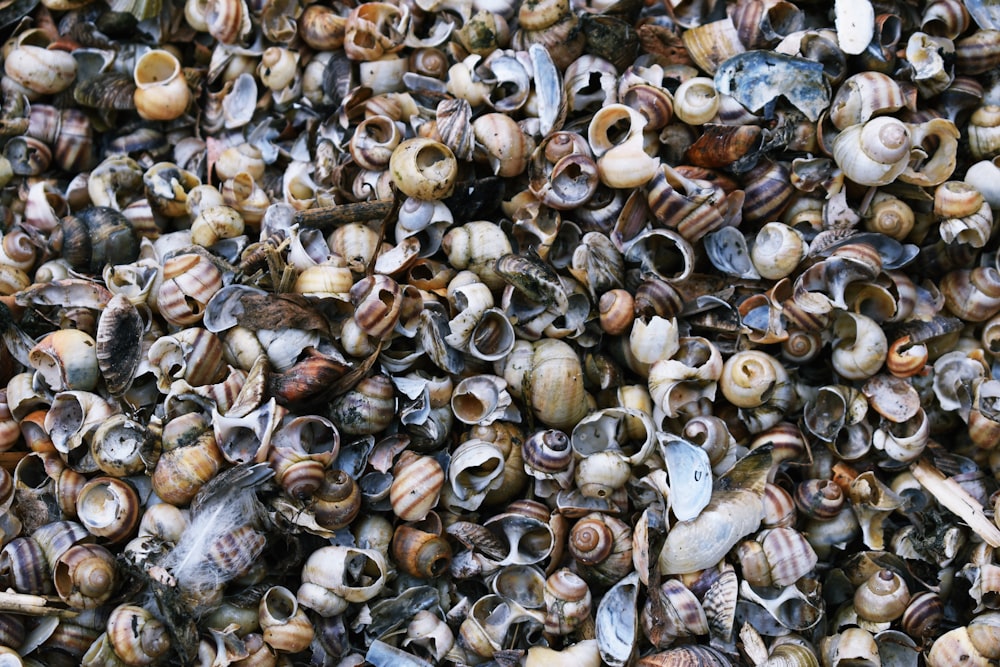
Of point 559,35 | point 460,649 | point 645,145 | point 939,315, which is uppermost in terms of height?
point 559,35

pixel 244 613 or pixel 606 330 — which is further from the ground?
pixel 606 330

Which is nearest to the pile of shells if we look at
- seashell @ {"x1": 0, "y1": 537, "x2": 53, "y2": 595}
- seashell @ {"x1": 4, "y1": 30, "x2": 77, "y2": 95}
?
seashell @ {"x1": 0, "y1": 537, "x2": 53, "y2": 595}

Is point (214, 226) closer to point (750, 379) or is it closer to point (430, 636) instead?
point (430, 636)

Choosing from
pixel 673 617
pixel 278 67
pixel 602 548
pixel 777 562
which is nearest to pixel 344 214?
pixel 278 67

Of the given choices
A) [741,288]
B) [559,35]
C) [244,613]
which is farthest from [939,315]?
[244,613]

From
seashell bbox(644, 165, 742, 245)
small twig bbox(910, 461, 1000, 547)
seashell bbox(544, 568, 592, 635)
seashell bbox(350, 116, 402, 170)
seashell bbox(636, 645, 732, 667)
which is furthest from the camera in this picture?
seashell bbox(350, 116, 402, 170)

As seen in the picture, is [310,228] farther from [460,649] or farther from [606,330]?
[460,649]

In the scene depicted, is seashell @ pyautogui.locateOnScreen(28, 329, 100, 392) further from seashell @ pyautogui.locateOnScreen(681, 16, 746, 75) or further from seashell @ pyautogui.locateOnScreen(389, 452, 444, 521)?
seashell @ pyautogui.locateOnScreen(681, 16, 746, 75)

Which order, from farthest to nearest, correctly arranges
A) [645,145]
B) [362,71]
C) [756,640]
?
[362,71]
[645,145]
[756,640]

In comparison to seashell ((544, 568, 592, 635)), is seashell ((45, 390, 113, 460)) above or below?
above
